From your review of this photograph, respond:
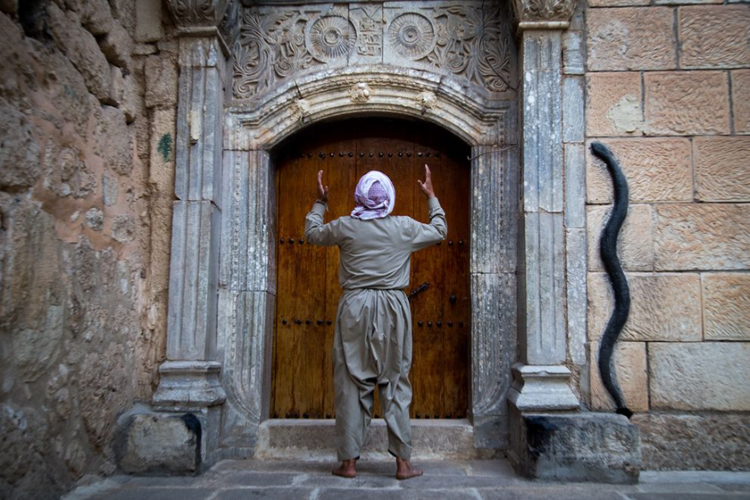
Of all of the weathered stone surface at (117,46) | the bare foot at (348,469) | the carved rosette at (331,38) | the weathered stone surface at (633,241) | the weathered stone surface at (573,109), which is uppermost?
the carved rosette at (331,38)

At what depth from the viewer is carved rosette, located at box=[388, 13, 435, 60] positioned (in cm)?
393

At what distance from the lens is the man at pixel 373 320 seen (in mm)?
3146

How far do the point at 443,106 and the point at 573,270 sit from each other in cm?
128

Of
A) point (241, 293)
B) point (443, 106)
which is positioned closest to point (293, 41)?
point (443, 106)

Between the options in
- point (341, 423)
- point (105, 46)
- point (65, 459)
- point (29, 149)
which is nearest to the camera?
point (29, 149)

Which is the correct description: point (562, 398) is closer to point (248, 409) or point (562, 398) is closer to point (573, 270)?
point (573, 270)

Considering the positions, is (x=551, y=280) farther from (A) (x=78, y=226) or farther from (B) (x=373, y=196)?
(A) (x=78, y=226)

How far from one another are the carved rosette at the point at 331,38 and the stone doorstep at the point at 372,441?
7.60ft

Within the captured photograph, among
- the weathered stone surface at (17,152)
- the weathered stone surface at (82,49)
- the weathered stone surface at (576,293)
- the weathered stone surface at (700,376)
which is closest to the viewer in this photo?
the weathered stone surface at (17,152)

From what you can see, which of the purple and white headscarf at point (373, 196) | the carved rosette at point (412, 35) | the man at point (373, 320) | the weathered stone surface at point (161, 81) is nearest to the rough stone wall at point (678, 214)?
the carved rosette at point (412, 35)

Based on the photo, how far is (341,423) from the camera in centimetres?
315

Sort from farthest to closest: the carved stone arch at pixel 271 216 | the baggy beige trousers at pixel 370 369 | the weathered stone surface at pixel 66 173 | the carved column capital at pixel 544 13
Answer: the carved stone arch at pixel 271 216 → the carved column capital at pixel 544 13 → the baggy beige trousers at pixel 370 369 → the weathered stone surface at pixel 66 173

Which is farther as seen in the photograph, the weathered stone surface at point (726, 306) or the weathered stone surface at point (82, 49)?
the weathered stone surface at point (726, 306)

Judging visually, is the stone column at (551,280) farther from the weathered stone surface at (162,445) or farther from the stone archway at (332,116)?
the weathered stone surface at (162,445)
